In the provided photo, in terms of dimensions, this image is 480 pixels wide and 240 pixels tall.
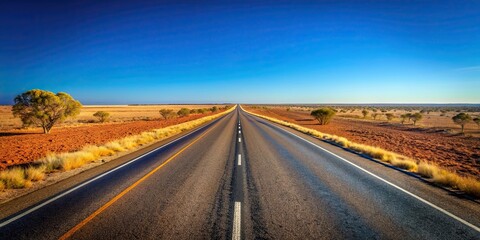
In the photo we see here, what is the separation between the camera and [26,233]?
3990 mm

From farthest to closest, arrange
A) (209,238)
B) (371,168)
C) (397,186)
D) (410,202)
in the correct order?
(371,168), (397,186), (410,202), (209,238)

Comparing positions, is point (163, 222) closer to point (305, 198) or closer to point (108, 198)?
point (108, 198)

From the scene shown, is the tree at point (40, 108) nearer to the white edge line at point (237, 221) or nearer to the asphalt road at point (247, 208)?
the asphalt road at point (247, 208)

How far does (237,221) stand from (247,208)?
65cm

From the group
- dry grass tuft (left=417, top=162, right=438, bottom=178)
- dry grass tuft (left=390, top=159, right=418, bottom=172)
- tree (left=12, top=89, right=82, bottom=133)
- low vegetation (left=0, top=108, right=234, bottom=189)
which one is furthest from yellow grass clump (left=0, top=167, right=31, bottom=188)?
tree (left=12, top=89, right=82, bottom=133)

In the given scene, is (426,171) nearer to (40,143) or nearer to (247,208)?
(247,208)

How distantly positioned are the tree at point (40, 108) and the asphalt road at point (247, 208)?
26296 mm

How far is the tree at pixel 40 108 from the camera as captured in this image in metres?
25.9

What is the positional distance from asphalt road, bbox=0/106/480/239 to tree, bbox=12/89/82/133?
26.3 metres

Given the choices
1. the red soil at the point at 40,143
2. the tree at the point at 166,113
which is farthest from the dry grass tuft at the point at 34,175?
the tree at the point at 166,113

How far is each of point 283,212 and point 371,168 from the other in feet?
19.8

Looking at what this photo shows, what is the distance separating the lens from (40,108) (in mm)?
26422

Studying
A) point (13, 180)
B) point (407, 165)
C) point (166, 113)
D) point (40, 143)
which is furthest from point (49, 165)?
point (166, 113)

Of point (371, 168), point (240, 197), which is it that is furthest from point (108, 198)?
point (371, 168)
